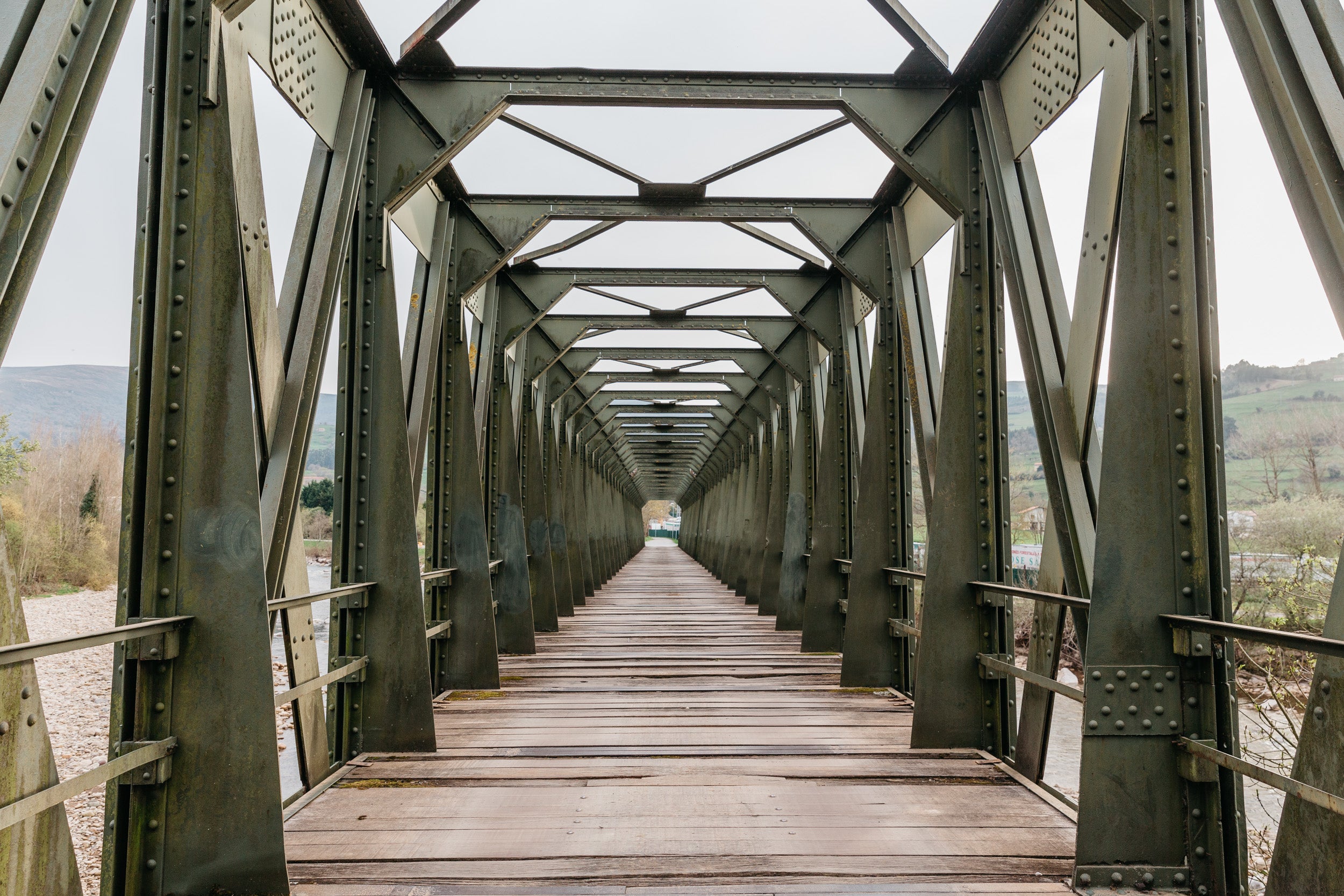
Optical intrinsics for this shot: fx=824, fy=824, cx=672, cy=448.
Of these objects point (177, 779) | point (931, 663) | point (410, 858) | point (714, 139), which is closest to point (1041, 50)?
point (714, 139)

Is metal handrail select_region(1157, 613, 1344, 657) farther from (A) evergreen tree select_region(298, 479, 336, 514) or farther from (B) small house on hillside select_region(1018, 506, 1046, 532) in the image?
(A) evergreen tree select_region(298, 479, 336, 514)

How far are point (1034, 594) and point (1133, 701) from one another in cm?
85

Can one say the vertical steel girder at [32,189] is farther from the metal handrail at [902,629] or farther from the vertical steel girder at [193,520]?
the metal handrail at [902,629]

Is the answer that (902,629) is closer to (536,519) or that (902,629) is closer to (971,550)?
(971,550)

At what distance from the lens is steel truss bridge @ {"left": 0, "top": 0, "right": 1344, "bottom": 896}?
7.95ft

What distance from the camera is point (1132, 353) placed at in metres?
3.00

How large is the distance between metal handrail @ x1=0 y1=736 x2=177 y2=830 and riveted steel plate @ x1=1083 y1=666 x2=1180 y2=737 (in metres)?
3.05

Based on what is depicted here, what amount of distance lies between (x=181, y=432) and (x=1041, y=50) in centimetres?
410

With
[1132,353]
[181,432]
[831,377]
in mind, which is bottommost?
[181,432]

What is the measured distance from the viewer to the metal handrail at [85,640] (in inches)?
79.6

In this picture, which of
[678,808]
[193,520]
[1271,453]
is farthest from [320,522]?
[1271,453]

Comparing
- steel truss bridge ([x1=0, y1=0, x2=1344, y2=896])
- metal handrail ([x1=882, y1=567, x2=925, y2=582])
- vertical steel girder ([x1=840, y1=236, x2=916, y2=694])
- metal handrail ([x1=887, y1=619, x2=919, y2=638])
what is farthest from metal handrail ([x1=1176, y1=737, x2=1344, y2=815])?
vertical steel girder ([x1=840, y1=236, x2=916, y2=694])

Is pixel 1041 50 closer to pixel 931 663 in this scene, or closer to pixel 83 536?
pixel 931 663

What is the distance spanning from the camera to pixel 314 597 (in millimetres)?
3662
